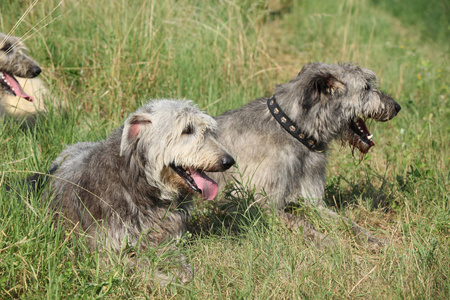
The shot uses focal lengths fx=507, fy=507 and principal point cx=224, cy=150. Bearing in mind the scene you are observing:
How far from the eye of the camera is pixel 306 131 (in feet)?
15.5

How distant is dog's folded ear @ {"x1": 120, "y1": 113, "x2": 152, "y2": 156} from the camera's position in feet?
12.0


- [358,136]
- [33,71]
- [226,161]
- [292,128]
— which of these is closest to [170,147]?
[226,161]

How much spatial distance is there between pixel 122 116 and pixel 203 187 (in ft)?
9.77

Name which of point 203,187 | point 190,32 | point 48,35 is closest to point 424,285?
point 203,187

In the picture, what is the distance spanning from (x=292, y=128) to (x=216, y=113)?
2.03 meters

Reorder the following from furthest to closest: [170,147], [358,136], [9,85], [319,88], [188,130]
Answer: [9,85], [358,136], [319,88], [188,130], [170,147]

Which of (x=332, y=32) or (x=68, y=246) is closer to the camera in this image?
(x=68, y=246)

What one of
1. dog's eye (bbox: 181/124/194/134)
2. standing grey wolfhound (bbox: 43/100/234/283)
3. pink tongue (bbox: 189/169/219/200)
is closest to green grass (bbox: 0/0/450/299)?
standing grey wolfhound (bbox: 43/100/234/283)

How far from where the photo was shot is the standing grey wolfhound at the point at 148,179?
3.66m

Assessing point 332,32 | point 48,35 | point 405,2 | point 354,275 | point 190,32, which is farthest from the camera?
point 405,2

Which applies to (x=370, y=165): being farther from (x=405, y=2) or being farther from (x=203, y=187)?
(x=405, y=2)

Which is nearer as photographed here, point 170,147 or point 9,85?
point 170,147

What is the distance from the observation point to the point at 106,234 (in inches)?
147

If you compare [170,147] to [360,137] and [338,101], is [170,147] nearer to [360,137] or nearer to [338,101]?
[338,101]
